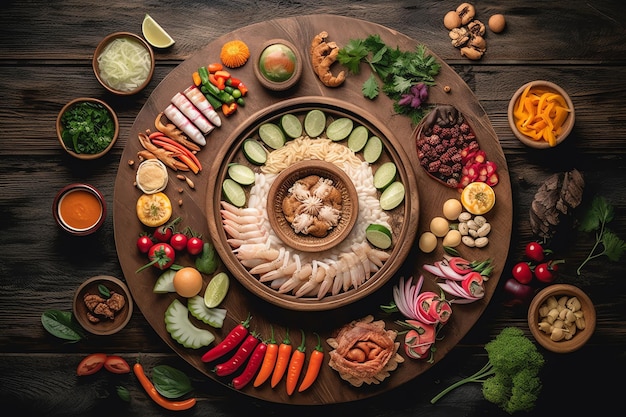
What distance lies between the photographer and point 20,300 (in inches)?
216

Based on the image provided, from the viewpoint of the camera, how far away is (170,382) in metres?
5.30

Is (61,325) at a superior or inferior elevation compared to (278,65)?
inferior

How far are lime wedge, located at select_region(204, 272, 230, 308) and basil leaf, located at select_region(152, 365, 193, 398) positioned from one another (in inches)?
31.5

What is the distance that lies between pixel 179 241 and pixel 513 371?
117 inches

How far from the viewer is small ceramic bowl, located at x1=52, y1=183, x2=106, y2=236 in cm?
516

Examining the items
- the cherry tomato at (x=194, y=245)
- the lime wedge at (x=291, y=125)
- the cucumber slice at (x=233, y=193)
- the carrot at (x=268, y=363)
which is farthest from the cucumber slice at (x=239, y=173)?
the carrot at (x=268, y=363)

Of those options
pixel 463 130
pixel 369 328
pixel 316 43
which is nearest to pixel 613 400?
pixel 369 328

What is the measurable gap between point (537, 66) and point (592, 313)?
2.26 m

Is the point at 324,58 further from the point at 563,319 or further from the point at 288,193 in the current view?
the point at 563,319

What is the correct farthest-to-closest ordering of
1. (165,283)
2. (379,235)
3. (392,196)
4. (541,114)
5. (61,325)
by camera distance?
(61,325) → (541,114) → (165,283) → (392,196) → (379,235)

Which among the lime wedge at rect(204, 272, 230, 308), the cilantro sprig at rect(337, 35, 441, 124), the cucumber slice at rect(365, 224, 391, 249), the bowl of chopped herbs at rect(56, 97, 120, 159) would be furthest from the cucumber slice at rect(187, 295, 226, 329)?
the cilantro sprig at rect(337, 35, 441, 124)

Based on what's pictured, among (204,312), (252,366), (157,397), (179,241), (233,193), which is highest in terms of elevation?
(233,193)

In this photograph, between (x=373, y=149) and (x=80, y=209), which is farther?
(x=80, y=209)

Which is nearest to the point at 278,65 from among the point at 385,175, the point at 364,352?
the point at 385,175
